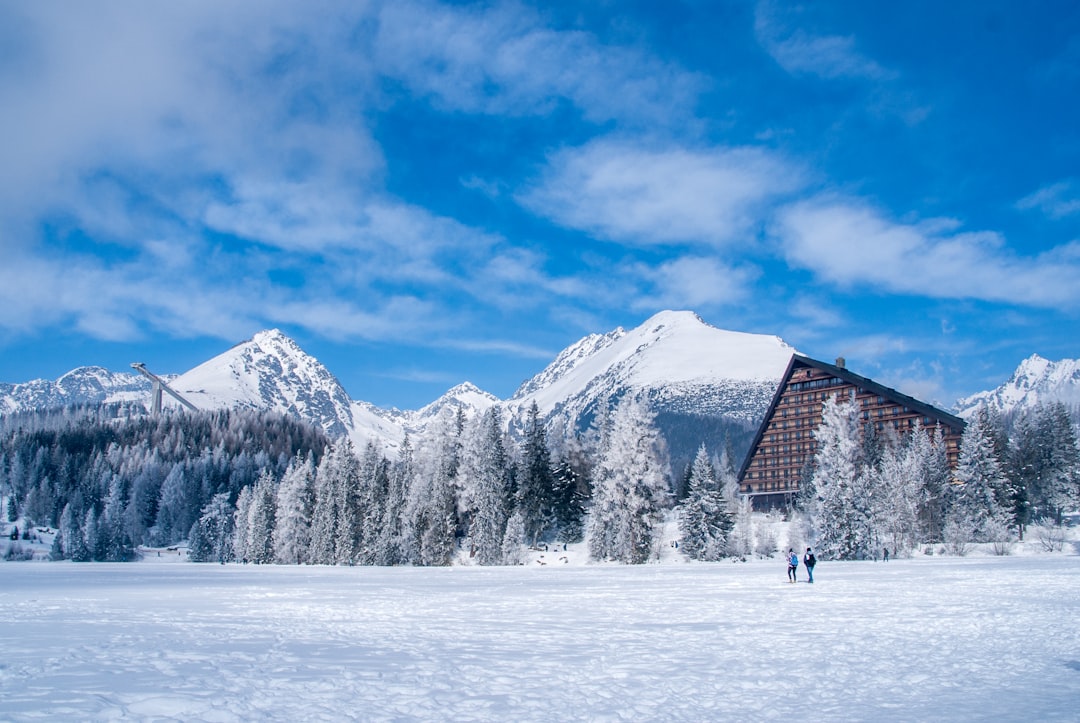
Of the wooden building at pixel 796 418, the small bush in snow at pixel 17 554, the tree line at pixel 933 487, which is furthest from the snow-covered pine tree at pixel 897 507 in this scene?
the small bush in snow at pixel 17 554

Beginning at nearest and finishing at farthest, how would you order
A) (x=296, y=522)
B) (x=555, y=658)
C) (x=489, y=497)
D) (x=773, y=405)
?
(x=555, y=658) → (x=489, y=497) → (x=296, y=522) → (x=773, y=405)

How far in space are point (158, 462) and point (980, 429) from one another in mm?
183328

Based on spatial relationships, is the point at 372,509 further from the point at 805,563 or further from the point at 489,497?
the point at 805,563

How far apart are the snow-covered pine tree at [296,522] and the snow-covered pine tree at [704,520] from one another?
47.3m

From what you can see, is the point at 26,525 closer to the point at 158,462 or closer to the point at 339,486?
the point at 158,462

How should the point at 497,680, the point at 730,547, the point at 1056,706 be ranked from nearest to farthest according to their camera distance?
the point at 1056,706
the point at 497,680
the point at 730,547

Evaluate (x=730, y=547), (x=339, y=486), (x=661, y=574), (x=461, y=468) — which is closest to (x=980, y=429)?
(x=730, y=547)

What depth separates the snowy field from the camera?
11.3 metres

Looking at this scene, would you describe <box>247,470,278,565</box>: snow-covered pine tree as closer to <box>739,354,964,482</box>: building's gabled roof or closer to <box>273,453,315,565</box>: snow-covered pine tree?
<box>273,453,315,565</box>: snow-covered pine tree

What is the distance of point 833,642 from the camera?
18.0m

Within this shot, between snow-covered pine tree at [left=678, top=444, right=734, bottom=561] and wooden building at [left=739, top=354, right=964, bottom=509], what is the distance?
61505 mm

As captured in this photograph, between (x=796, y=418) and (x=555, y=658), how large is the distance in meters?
127

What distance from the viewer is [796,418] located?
134 metres

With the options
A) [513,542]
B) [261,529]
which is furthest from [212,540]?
[513,542]
